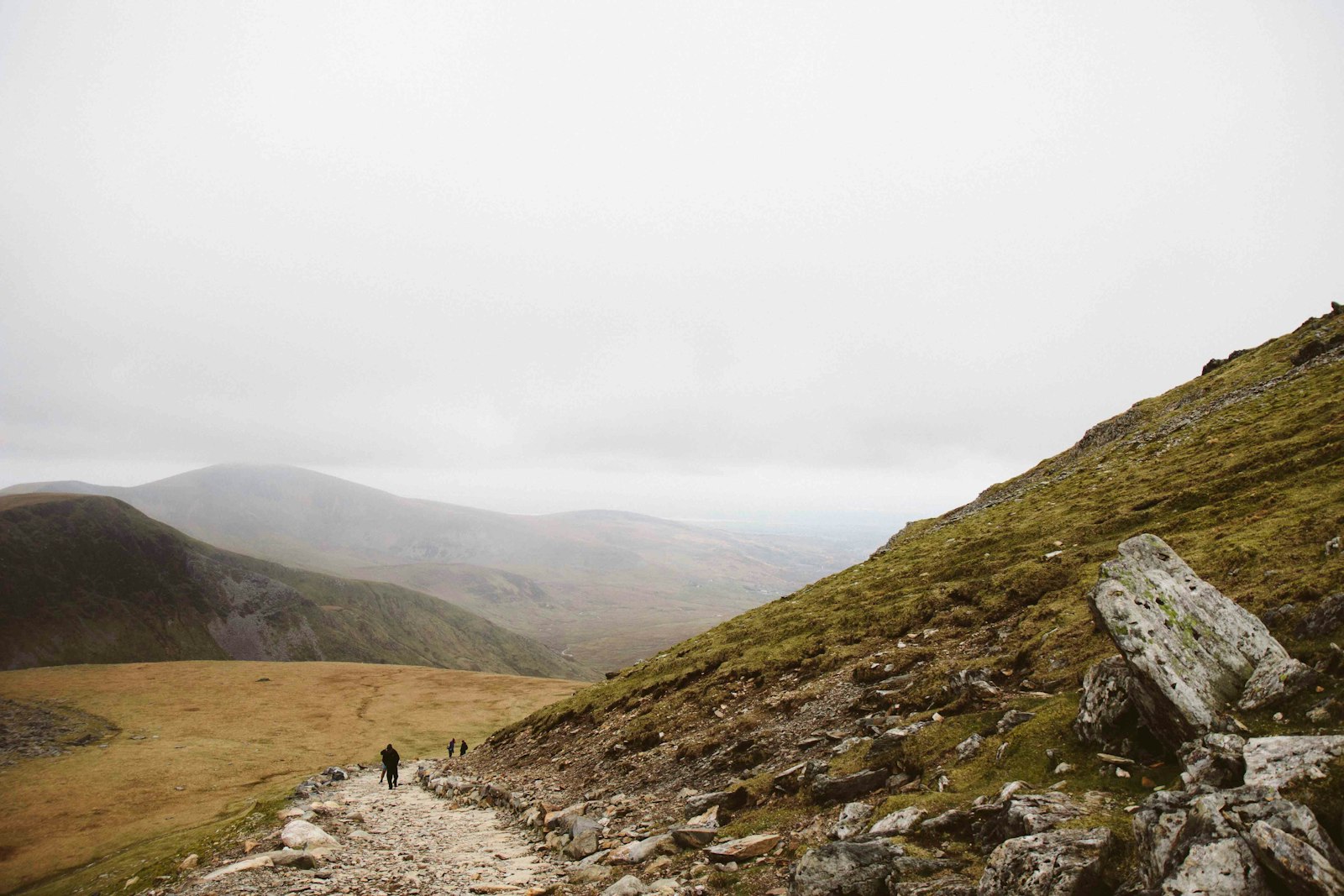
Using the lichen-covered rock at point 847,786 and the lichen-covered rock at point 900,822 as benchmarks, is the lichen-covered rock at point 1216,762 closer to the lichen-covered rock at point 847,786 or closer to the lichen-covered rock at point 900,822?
the lichen-covered rock at point 900,822

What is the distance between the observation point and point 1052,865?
10023 mm

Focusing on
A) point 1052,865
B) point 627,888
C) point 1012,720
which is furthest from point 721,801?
point 1052,865

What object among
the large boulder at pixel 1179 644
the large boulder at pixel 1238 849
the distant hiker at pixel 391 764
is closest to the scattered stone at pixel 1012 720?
the large boulder at pixel 1179 644

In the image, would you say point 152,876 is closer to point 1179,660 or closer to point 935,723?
point 935,723

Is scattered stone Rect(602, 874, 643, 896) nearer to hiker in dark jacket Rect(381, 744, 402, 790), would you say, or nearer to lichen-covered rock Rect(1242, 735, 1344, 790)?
lichen-covered rock Rect(1242, 735, 1344, 790)

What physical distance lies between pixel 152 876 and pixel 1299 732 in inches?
1850

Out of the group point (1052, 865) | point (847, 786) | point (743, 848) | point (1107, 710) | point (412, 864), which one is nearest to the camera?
point (1052, 865)

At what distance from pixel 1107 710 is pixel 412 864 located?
27215 millimetres

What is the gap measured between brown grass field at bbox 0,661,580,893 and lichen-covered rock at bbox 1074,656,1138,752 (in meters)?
48.2

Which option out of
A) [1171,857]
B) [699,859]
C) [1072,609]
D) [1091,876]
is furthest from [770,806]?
[1072,609]

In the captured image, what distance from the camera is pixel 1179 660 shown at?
544 inches

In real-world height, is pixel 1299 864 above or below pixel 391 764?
above

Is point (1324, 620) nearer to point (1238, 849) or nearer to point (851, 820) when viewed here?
point (1238, 849)

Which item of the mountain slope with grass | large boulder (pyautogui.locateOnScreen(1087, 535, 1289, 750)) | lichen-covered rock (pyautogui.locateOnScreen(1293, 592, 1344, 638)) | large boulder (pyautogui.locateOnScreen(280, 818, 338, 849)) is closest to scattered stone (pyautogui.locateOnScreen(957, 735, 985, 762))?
the mountain slope with grass
